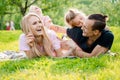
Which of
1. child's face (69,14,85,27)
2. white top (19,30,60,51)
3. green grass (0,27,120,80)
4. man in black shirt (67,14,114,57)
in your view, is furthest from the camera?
child's face (69,14,85,27)

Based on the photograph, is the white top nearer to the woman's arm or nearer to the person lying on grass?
the person lying on grass

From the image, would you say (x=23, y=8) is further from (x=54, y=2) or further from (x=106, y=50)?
(x=106, y=50)

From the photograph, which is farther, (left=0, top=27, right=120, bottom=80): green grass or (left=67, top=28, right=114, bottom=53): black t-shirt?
(left=67, top=28, right=114, bottom=53): black t-shirt

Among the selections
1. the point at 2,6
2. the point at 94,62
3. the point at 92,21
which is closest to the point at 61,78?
the point at 94,62

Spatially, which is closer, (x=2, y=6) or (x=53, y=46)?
(x=53, y=46)

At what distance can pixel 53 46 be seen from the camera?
896 centimetres

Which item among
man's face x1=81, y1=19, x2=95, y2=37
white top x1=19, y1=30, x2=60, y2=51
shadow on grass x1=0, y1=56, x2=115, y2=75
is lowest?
shadow on grass x1=0, y1=56, x2=115, y2=75

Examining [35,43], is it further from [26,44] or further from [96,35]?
[96,35]

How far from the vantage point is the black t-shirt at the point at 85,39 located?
27.6ft

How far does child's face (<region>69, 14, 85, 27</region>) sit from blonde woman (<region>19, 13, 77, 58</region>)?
0.46 metres

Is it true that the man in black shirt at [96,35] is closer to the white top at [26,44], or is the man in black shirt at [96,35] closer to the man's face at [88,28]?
the man's face at [88,28]

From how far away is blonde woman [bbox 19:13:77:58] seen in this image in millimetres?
8664

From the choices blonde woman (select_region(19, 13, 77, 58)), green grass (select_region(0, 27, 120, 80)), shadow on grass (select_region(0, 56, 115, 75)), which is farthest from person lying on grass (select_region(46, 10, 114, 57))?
shadow on grass (select_region(0, 56, 115, 75))

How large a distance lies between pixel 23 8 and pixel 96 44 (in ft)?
84.1
